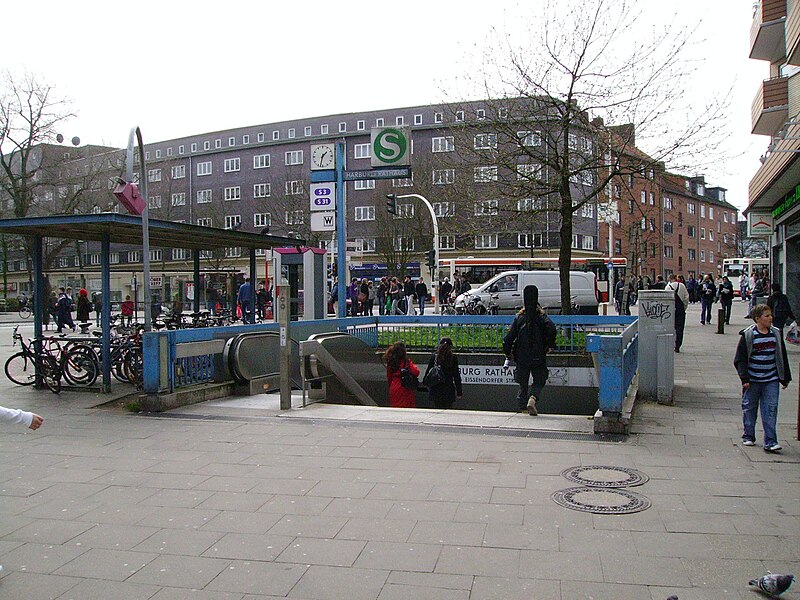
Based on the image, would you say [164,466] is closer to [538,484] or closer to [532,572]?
[538,484]

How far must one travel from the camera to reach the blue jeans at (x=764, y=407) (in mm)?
7457

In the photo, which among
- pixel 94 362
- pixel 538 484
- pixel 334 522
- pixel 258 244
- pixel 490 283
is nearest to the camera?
pixel 334 522

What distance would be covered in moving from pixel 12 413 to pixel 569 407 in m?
11.7

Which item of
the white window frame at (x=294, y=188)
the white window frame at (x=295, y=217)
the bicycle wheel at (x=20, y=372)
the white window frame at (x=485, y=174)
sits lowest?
the bicycle wheel at (x=20, y=372)

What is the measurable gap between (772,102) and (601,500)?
21061mm

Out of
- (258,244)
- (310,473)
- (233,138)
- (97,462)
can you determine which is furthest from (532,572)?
(233,138)

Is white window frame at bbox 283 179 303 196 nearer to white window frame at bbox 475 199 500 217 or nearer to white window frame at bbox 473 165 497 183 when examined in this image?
white window frame at bbox 475 199 500 217

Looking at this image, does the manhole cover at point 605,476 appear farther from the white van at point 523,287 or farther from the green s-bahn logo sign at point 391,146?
the white van at point 523,287

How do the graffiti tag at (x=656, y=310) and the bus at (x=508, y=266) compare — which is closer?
the graffiti tag at (x=656, y=310)

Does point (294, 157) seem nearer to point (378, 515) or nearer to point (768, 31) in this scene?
point (768, 31)

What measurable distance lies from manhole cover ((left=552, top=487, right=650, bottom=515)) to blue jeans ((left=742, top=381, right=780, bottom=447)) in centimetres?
237

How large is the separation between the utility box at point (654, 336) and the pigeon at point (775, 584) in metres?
6.59

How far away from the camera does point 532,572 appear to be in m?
4.41

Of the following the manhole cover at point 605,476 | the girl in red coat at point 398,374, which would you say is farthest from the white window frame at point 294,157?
the manhole cover at point 605,476
